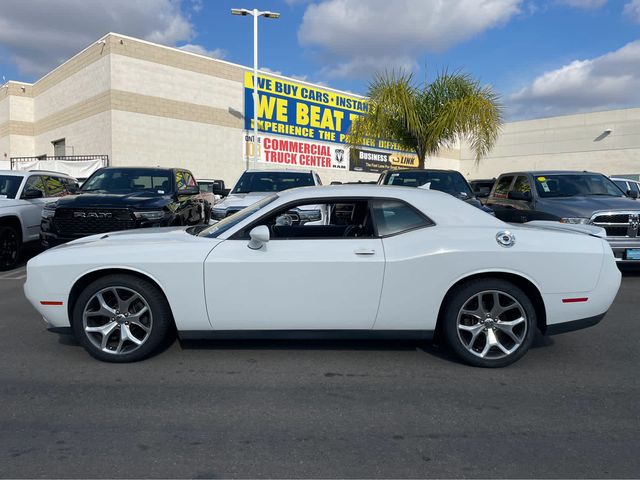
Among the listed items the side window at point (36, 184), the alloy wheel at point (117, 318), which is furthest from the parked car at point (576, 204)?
the side window at point (36, 184)

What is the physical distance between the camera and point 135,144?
75.6ft

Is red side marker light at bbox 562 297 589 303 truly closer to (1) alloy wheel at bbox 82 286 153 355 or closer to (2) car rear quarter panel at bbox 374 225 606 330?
(2) car rear quarter panel at bbox 374 225 606 330

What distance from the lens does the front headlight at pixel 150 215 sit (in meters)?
7.21

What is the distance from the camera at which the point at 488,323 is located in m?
3.92

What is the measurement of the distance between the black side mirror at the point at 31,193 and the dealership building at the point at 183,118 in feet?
37.6

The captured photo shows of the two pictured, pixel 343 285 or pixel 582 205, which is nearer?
pixel 343 285

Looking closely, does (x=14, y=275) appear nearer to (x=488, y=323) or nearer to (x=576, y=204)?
(x=488, y=323)

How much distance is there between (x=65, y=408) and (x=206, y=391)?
93 cm

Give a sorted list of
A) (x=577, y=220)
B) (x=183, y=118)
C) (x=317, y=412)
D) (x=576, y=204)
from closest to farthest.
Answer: (x=317, y=412) → (x=577, y=220) → (x=576, y=204) → (x=183, y=118)

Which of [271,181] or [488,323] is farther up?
[271,181]

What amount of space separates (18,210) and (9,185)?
30.3 inches

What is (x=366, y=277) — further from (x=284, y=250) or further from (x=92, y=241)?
(x=92, y=241)

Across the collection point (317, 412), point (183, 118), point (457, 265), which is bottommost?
point (317, 412)

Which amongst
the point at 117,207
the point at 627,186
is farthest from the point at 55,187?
the point at 627,186
